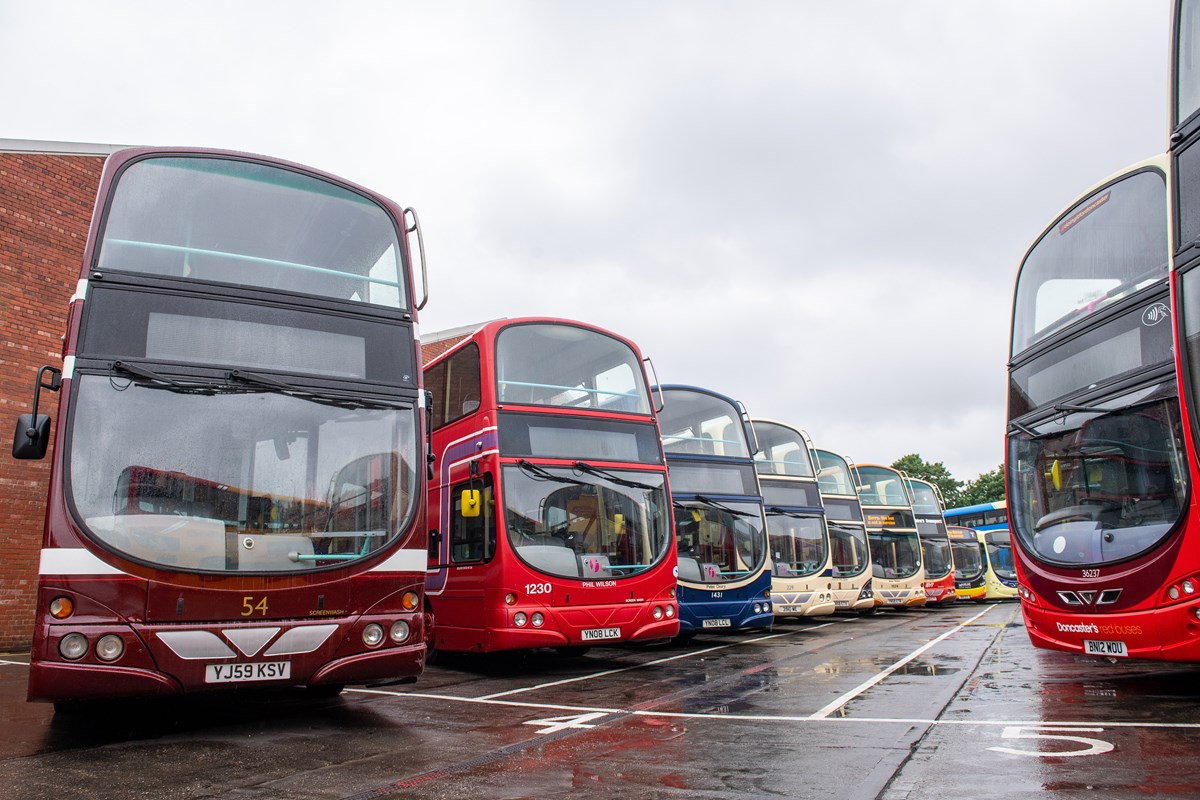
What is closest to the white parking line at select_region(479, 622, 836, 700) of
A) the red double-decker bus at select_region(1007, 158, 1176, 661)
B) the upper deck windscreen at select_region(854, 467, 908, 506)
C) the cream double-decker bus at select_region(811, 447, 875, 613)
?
the cream double-decker bus at select_region(811, 447, 875, 613)

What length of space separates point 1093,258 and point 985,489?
79042 mm

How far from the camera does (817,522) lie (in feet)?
63.1

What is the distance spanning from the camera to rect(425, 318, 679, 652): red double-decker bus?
10094 mm

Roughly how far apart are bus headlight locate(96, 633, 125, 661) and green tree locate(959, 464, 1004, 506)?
8094 cm

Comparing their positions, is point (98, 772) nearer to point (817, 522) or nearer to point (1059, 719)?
point (1059, 719)

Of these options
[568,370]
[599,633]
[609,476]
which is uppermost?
[568,370]

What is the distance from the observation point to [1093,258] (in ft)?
27.9

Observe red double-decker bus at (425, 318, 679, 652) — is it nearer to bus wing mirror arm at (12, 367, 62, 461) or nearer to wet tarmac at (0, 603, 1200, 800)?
wet tarmac at (0, 603, 1200, 800)

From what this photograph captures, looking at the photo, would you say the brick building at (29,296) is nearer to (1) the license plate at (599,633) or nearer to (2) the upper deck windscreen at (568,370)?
(2) the upper deck windscreen at (568,370)

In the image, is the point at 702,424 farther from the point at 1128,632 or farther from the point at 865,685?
the point at 1128,632

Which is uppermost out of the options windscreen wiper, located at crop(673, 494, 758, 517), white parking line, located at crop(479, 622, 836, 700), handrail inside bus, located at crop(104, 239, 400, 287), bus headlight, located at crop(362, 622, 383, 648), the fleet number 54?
handrail inside bus, located at crop(104, 239, 400, 287)

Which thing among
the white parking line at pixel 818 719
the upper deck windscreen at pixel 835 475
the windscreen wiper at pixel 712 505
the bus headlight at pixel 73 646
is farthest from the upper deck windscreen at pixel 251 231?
the upper deck windscreen at pixel 835 475

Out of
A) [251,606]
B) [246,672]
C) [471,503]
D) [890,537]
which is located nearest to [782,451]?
[890,537]

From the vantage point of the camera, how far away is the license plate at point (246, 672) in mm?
5754
